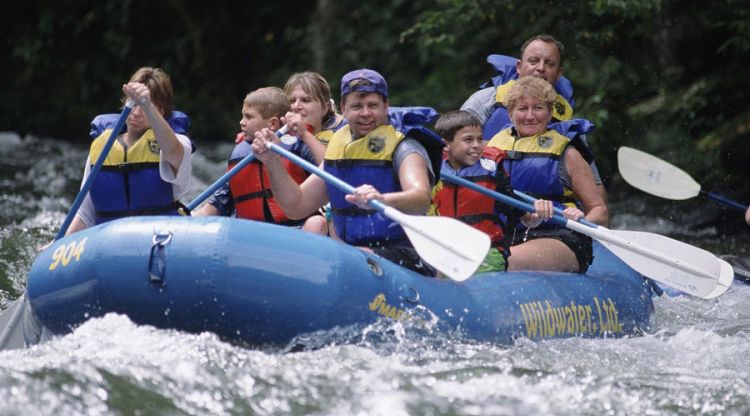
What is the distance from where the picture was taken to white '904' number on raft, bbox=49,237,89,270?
4.07 meters

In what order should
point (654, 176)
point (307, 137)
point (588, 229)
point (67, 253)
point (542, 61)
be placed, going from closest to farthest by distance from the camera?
1. point (67, 253)
2. point (588, 229)
3. point (307, 137)
4. point (542, 61)
5. point (654, 176)

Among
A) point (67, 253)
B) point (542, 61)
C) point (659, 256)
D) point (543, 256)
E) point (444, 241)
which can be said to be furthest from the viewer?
point (542, 61)

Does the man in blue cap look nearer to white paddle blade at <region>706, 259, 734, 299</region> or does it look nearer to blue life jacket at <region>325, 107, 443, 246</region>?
blue life jacket at <region>325, 107, 443, 246</region>

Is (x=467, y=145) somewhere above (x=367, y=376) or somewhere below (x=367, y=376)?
above

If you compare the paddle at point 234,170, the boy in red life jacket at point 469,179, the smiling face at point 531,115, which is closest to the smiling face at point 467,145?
the boy in red life jacket at point 469,179

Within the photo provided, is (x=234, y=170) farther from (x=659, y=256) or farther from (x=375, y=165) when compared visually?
(x=659, y=256)

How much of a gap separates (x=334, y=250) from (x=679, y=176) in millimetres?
3265

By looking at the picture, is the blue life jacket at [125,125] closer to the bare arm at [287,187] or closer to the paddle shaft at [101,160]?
the paddle shaft at [101,160]

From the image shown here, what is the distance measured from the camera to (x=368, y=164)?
15.1ft

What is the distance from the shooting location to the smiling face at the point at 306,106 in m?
5.39

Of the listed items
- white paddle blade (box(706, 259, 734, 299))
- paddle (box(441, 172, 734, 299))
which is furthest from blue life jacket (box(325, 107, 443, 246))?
white paddle blade (box(706, 259, 734, 299))

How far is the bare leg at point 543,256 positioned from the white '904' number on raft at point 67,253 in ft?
6.27

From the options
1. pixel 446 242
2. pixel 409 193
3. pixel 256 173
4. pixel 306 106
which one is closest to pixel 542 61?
pixel 306 106

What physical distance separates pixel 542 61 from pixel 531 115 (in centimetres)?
73
